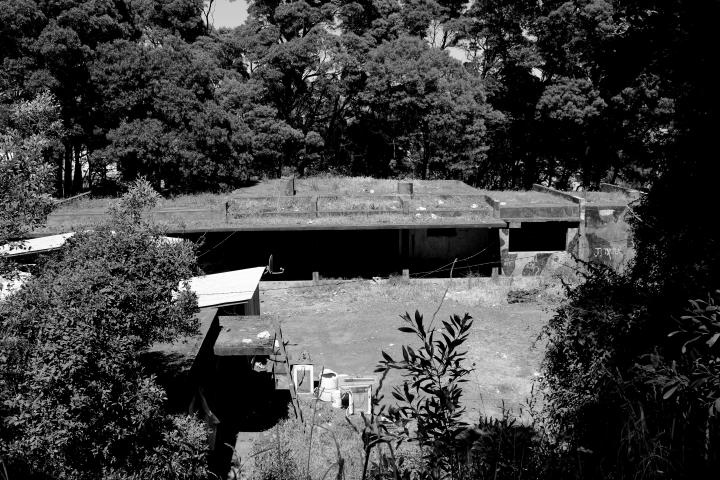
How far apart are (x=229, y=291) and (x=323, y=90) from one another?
19.7 m

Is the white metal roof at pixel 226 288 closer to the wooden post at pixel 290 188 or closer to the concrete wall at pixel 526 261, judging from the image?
the concrete wall at pixel 526 261

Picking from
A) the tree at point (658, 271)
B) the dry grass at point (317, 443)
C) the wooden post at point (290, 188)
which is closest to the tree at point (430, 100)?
the wooden post at point (290, 188)

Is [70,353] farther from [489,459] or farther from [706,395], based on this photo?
[706,395]

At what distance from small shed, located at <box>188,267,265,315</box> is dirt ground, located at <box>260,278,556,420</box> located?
7.06 ft

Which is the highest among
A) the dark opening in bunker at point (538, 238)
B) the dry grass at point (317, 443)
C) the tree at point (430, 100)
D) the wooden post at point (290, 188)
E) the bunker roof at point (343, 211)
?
the tree at point (430, 100)

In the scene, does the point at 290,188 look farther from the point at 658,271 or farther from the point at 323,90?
the point at 658,271

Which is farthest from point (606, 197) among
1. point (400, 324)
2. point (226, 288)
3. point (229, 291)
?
point (229, 291)

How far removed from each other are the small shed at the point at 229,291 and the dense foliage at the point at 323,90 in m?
9.52

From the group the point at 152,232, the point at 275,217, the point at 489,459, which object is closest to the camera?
the point at 489,459

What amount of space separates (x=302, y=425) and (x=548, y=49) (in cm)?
2275

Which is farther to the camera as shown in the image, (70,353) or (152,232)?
(152,232)

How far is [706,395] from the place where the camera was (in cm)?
364

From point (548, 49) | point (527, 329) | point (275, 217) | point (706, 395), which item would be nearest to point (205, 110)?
point (275, 217)

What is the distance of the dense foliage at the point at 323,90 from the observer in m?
21.3
